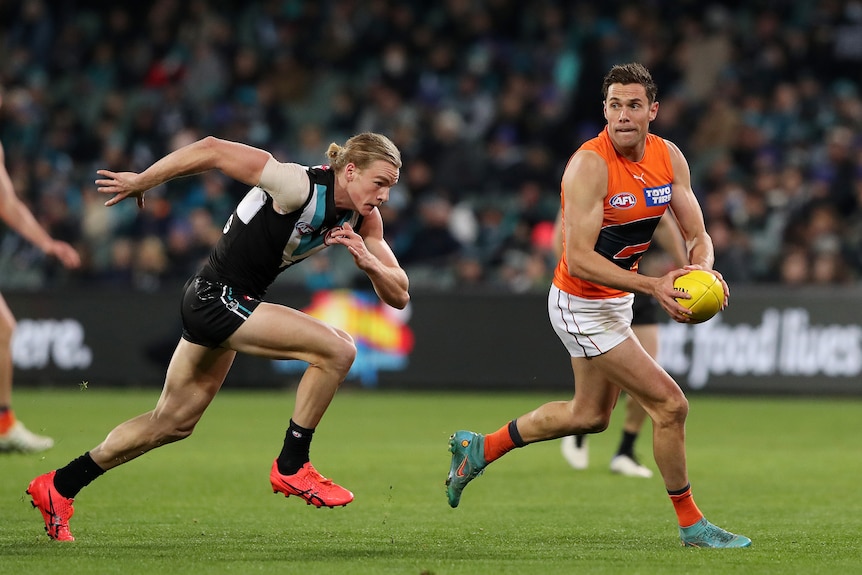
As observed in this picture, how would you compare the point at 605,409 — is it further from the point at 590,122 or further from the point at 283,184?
the point at 590,122

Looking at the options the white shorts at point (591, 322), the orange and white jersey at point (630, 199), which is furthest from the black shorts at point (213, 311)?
the orange and white jersey at point (630, 199)

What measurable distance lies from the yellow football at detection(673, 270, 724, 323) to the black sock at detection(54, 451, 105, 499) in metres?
3.25

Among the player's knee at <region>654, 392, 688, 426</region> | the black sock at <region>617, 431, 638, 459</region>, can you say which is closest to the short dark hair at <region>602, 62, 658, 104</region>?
the player's knee at <region>654, 392, 688, 426</region>

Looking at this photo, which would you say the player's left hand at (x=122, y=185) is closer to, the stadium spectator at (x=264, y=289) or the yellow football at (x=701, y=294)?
the stadium spectator at (x=264, y=289)

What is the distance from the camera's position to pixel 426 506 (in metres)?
8.70

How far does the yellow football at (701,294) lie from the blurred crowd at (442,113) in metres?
10.7

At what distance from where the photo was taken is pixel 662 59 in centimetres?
2067

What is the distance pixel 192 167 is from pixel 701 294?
263 cm

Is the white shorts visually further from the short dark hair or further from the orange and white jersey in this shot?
the short dark hair

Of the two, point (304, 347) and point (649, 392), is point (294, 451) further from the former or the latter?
point (649, 392)

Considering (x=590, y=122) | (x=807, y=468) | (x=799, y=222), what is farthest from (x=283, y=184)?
(x=590, y=122)

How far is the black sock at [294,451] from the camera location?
6.92 m

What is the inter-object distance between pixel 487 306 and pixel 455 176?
315 cm

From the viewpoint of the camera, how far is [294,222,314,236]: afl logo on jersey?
706 centimetres
